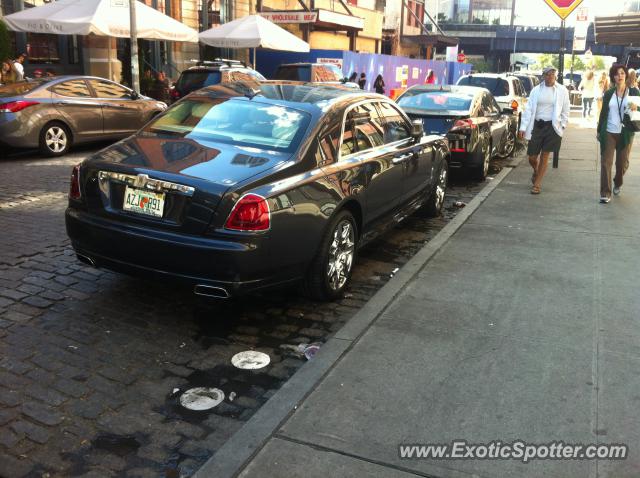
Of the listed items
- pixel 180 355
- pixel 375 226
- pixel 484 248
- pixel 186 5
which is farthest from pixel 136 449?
pixel 186 5

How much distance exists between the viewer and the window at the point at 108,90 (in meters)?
12.1

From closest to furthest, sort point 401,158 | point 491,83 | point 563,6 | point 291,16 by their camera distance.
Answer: point 401,158
point 563,6
point 491,83
point 291,16

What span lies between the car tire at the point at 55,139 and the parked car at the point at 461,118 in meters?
6.00

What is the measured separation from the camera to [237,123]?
5.21 metres

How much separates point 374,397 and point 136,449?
4.28 feet

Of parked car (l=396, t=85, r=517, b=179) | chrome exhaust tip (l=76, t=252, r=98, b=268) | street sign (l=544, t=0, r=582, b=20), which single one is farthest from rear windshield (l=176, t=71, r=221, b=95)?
chrome exhaust tip (l=76, t=252, r=98, b=268)

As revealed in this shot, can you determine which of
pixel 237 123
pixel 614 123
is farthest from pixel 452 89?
pixel 237 123

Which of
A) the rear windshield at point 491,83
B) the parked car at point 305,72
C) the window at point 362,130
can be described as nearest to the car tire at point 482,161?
the window at point 362,130

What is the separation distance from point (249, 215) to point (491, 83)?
46.8 ft

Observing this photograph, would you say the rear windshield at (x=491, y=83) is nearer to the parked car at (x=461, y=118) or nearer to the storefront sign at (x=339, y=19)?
the parked car at (x=461, y=118)

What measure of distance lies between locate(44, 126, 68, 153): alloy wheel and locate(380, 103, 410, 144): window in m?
7.11

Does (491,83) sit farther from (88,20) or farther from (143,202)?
(143,202)

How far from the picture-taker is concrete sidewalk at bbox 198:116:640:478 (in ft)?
10.1

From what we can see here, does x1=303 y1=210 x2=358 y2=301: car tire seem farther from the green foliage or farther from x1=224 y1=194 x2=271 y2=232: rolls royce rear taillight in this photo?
the green foliage
